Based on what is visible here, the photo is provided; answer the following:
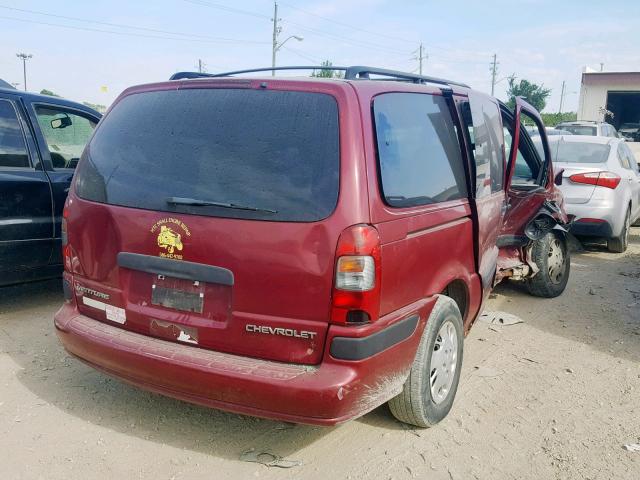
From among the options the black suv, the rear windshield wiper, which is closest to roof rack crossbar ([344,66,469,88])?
the rear windshield wiper

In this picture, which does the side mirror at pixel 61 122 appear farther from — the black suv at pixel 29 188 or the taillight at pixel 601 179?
the taillight at pixel 601 179

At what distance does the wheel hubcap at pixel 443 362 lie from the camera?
3.34 metres

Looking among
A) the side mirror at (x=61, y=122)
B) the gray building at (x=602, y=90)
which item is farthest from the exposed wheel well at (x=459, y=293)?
the gray building at (x=602, y=90)

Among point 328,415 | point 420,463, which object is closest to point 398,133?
point 328,415

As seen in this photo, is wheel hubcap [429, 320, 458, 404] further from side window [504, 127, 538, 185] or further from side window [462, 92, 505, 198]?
side window [504, 127, 538, 185]

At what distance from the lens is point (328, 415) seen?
261 cm

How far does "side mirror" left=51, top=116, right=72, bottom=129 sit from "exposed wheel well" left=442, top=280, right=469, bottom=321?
387 cm

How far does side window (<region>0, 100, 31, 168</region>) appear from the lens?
483 centimetres

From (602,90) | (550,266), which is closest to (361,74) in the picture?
(550,266)

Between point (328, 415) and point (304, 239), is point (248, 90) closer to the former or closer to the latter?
point (304, 239)

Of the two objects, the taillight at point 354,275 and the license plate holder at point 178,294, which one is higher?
the taillight at point 354,275

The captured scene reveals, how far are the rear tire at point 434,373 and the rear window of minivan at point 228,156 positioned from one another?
1041mm

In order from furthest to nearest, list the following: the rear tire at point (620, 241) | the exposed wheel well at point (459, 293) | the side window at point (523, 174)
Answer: the rear tire at point (620, 241), the side window at point (523, 174), the exposed wheel well at point (459, 293)

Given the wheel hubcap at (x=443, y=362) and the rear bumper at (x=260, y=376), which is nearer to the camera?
the rear bumper at (x=260, y=376)
